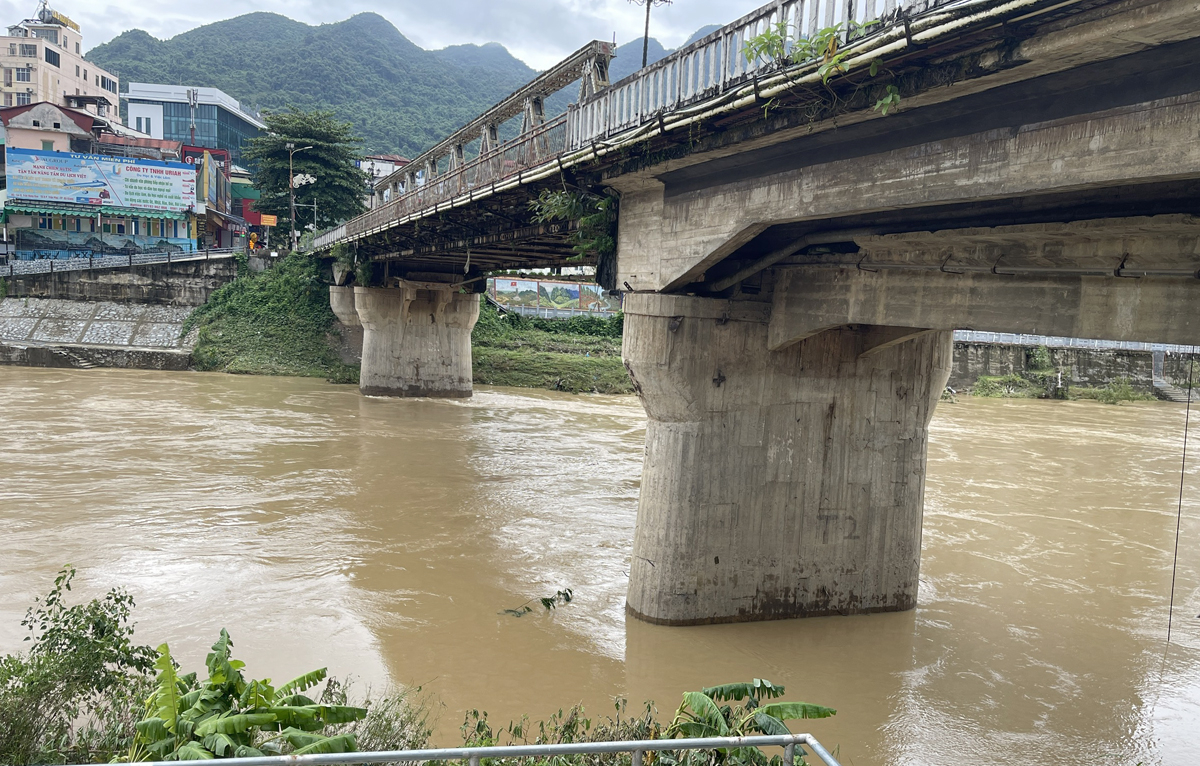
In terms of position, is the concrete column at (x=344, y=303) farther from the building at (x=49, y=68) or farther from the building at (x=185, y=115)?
the building at (x=185, y=115)

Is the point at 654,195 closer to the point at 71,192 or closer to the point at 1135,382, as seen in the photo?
the point at 1135,382

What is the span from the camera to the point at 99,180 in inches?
1966

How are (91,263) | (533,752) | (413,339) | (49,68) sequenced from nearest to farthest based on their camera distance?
(533,752)
(413,339)
(91,263)
(49,68)

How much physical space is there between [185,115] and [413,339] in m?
55.4

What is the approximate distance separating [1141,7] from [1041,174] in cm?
143

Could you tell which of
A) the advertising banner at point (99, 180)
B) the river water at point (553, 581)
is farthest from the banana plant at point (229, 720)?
the advertising banner at point (99, 180)

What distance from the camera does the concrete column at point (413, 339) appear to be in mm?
33688

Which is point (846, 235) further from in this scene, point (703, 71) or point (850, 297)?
point (703, 71)

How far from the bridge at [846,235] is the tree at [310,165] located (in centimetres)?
3688

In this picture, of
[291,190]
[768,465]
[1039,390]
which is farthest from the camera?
[291,190]

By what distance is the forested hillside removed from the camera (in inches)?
4402

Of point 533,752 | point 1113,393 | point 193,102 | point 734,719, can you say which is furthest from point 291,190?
point 533,752

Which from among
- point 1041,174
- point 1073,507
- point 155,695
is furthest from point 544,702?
point 1073,507

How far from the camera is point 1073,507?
19594 millimetres
